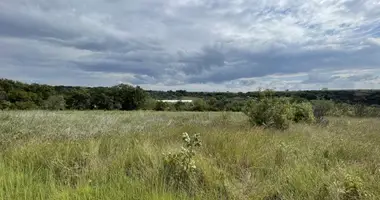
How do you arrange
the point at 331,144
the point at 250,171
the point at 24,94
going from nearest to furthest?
the point at 250,171, the point at 331,144, the point at 24,94

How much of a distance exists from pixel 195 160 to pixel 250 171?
1101 millimetres

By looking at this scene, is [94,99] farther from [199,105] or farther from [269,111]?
[269,111]

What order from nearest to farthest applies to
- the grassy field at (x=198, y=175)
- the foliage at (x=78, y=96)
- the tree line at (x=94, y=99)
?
the grassy field at (x=198, y=175) < the tree line at (x=94, y=99) < the foliage at (x=78, y=96)

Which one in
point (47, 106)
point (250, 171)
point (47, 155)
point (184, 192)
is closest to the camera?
point (184, 192)

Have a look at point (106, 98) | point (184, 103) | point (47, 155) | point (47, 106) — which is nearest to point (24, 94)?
point (47, 106)

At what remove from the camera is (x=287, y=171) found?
6.01 meters

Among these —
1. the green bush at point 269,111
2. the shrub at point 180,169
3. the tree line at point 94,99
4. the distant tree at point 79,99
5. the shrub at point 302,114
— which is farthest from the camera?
the distant tree at point 79,99

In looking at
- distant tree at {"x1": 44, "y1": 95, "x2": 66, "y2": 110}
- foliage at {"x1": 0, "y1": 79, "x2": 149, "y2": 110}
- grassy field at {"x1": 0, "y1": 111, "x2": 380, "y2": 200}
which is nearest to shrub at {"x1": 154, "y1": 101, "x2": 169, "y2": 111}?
foliage at {"x1": 0, "y1": 79, "x2": 149, "y2": 110}

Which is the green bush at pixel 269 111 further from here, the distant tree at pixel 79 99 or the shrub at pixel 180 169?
the distant tree at pixel 79 99

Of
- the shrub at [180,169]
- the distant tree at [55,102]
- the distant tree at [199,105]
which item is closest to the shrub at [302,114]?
the shrub at [180,169]

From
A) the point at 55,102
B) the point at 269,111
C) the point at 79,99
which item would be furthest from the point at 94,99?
the point at 269,111

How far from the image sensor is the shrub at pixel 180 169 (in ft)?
18.2

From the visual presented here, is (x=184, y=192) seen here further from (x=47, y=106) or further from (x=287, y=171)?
(x=47, y=106)

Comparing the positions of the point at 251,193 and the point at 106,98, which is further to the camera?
the point at 106,98
